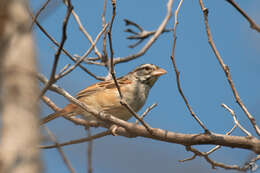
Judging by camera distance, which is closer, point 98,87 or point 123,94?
point 123,94

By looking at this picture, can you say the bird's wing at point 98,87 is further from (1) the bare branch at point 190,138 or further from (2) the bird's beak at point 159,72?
(1) the bare branch at point 190,138

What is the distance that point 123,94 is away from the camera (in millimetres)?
7207

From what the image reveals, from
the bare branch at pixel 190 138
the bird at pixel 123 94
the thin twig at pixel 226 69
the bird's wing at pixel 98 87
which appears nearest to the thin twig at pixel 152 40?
the thin twig at pixel 226 69

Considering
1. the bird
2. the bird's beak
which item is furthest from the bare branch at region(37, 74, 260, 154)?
the bird's beak

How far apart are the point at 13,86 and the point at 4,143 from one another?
0.79ft

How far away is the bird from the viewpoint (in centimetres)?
690

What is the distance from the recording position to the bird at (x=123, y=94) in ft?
22.6

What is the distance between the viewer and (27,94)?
1.72 metres

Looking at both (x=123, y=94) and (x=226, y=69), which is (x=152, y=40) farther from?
(x=123, y=94)

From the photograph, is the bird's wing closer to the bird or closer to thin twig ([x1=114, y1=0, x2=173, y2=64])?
the bird

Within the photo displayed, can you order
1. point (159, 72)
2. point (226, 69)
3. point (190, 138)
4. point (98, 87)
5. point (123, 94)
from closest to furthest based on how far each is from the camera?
A: point (226, 69) → point (190, 138) → point (123, 94) → point (98, 87) → point (159, 72)

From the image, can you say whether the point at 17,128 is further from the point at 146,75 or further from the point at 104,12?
the point at 146,75

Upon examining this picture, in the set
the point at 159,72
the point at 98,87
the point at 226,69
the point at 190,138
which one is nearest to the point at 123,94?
the point at 98,87

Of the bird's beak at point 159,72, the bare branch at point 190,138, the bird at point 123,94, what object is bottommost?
the bare branch at point 190,138
